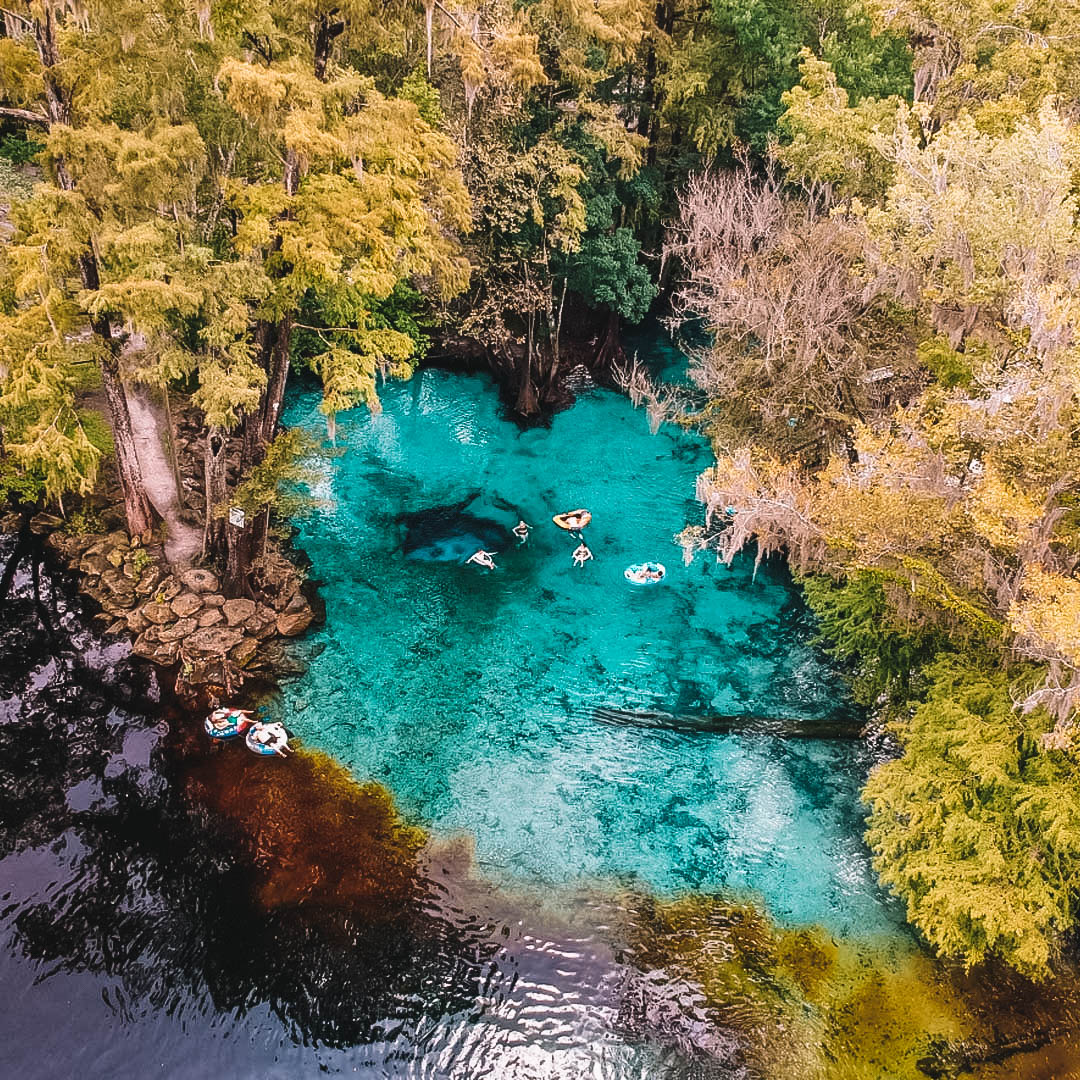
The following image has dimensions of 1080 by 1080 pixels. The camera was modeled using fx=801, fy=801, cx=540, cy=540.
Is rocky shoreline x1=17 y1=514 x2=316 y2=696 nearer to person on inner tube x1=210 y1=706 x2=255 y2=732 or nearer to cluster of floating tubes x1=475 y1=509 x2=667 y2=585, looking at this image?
person on inner tube x1=210 y1=706 x2=255 y2=732

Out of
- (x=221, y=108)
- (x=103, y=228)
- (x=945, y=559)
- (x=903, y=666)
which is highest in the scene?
(x=221, y=108)

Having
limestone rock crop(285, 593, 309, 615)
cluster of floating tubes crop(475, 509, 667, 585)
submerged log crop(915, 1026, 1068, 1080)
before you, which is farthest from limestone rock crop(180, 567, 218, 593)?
submerged log crop(915, 1026, 1068, 1080)

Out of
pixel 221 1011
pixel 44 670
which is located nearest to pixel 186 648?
pixel 44 670

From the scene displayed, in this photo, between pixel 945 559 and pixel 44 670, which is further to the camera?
pixel 44 670

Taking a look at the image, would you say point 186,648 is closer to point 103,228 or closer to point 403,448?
point 103,228

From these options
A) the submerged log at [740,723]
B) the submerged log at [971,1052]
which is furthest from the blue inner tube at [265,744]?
the submerged log at [971,1052]

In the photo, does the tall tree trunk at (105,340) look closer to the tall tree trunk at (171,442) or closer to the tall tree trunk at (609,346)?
the tall tree trunk at (171,442)

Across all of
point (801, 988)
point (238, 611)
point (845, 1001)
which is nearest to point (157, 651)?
point (238, 611)
